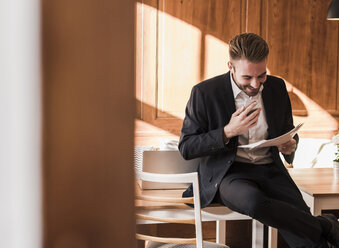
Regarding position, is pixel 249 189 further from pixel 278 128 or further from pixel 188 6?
pixel 188 6

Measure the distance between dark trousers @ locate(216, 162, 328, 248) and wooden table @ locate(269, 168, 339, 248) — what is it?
0.04 meters

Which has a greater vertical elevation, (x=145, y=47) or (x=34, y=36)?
(x=145, y=47)

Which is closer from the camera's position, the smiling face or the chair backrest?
the chair backrest

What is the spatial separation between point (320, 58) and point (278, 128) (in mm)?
2333

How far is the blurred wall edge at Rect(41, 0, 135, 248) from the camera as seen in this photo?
12cm

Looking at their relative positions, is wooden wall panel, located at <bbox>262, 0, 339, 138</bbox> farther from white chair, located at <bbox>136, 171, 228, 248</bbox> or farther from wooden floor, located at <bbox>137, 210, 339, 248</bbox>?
white chair, located at <bbox>136, 171, 228, 248</bbox>

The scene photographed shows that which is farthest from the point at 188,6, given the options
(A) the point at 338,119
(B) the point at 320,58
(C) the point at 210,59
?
(A) the point at 338,119

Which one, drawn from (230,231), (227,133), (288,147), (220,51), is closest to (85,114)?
(227,133)

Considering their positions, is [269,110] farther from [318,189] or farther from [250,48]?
[318,189]

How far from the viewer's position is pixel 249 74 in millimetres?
1993

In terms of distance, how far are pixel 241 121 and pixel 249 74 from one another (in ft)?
0.88

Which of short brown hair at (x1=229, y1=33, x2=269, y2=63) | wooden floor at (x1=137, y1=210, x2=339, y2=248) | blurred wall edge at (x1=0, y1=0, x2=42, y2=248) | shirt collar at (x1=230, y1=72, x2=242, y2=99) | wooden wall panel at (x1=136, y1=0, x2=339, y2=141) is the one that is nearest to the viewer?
blurred wall edge at (x1=0, y1=0, x2=42, y2=248)

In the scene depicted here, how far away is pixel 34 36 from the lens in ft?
0.37

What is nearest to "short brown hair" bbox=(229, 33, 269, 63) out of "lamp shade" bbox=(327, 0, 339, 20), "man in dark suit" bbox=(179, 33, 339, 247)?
"man in dark suit" bbox=(179, 33, 339, 247)
